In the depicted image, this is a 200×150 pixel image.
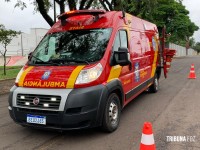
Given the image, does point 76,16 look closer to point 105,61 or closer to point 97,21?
point 97,21

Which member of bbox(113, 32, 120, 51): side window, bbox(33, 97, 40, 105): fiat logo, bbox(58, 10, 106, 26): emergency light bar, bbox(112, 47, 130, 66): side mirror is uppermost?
bbox(58, 10, 106, 26): emergency light bar

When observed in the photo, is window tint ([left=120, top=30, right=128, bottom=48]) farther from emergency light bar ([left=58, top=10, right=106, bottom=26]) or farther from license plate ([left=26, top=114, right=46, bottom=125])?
license plate ([left=26, top=114, right=46, bottom=125])

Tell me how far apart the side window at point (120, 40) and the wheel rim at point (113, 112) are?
3.90 feet

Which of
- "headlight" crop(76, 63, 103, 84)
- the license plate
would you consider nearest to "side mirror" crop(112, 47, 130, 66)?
"headlight" crop(76, 63, 103, 84)

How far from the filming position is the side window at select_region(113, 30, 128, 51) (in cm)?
640

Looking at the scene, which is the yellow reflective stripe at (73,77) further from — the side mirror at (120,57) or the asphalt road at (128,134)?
the asphalt road at (128,134)

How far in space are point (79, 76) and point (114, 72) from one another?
975 millimetres

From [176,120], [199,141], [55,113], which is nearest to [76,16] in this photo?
[55,113]

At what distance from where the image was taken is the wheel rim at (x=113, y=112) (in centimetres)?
595

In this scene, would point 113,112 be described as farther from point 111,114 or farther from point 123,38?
point 123,38

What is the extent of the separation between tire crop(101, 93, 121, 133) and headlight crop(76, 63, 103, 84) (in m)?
0.59

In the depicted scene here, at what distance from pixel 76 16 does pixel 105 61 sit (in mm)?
1696

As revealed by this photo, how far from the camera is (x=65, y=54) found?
623cm

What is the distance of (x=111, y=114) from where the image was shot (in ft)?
19.5
